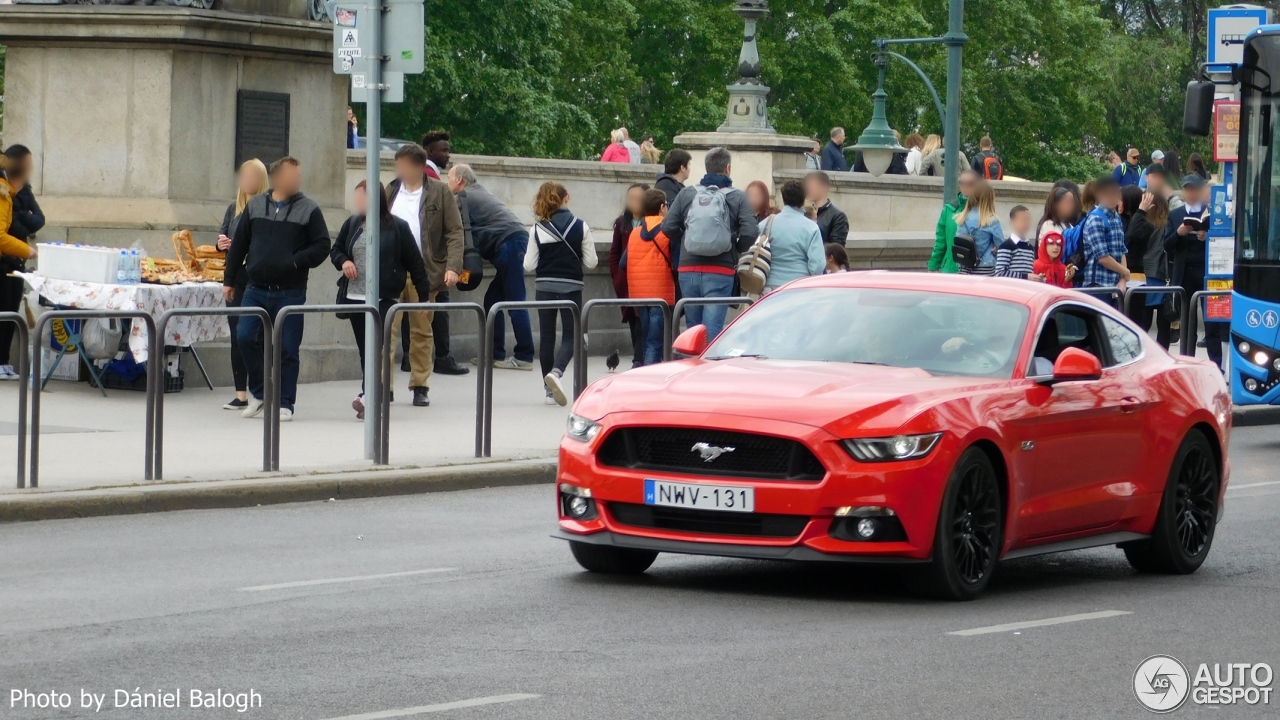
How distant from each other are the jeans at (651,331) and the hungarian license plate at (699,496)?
698cm

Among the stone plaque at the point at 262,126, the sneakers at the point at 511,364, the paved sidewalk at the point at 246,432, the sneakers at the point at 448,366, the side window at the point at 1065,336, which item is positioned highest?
the stone plaque at the point at 262,126

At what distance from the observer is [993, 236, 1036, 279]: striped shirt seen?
19578 mm

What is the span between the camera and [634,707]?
6895mm

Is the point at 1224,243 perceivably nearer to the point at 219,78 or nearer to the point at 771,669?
the point at 219,78

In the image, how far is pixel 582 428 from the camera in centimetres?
948

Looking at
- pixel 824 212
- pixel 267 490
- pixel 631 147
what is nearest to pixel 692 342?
pixel 267 490

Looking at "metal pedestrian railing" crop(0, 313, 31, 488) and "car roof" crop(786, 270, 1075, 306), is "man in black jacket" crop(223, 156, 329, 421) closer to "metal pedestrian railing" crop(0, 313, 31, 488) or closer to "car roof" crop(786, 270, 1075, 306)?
"metal pedestrian railing" crop(0, 313, 31, 488)

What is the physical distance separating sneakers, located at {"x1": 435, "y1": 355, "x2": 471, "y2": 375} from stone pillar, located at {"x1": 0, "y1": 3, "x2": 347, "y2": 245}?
2.22m

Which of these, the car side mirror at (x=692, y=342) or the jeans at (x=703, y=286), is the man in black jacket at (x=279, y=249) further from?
the car side mirror at (x=692, y=342)

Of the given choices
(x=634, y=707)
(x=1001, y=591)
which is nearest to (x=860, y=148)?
(x=1001, y=591)

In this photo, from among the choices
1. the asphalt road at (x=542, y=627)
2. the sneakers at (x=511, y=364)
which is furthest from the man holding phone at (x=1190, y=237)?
the asphalt road at (x=542, y=627)

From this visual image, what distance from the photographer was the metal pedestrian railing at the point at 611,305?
48.4ft

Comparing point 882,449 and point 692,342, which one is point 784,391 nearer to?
point 882,449

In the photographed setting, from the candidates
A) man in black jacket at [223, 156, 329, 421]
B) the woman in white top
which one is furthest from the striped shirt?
the woman in white top
